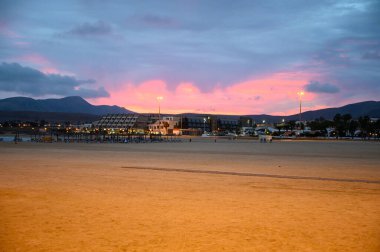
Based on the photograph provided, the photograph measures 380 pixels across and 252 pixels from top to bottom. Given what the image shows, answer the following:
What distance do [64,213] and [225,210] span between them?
3.65m

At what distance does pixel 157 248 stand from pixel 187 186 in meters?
6.97

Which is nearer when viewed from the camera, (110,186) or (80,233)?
(80,233)

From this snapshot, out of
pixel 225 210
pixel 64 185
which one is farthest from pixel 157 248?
pixel 64 185

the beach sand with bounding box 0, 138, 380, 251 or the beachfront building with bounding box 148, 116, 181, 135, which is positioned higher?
the beachfront building with bounding box 148, 116, 181, 135

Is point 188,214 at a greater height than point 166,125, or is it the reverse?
point 166,125

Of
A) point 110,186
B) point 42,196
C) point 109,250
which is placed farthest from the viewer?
point 110,186

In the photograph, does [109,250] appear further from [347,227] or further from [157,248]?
[347,227]

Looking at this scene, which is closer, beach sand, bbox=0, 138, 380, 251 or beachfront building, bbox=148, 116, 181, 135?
beach sand, bbox=0, 138, 380, 251

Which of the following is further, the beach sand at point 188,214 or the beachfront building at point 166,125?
the beachfront building at point 166,125

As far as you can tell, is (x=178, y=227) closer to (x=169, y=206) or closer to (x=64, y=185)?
(x=169, y=206)

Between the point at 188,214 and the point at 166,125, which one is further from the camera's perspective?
the point at 166,125

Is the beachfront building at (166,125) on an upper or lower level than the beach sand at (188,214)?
upper

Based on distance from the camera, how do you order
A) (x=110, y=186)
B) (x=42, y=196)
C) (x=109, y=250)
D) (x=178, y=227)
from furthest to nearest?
(x=110, y=186), (x=42, y=196), (x=178, y=227), (x=109, y=250)

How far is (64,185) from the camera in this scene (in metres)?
13.0
